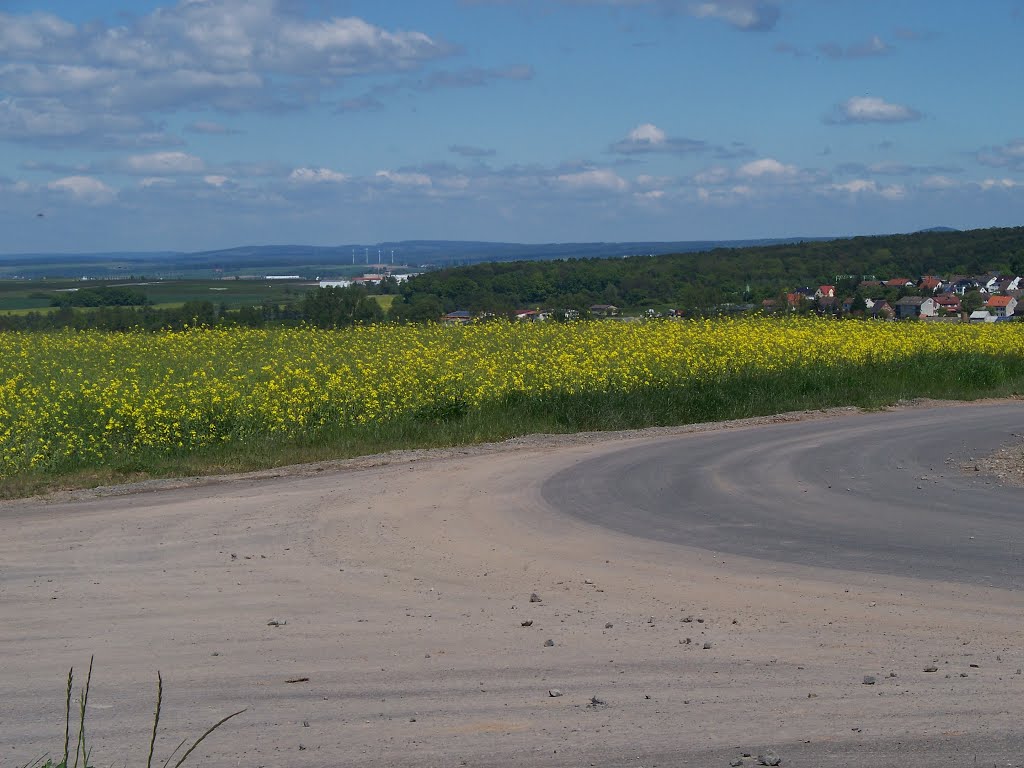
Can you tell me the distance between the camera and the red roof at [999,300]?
47.9 meters

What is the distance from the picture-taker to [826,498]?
13.5m

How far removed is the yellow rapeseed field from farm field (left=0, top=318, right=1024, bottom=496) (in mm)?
47

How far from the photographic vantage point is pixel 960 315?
45.5 metres

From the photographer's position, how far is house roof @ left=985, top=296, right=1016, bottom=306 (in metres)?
47.9

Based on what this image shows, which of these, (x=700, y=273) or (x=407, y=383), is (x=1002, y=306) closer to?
(x=700, y=273)

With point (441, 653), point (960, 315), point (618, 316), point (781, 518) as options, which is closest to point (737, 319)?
point (618, 316)

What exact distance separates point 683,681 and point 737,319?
28.8 metres

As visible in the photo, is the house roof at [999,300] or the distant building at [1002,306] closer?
the distant building at [1002,306]

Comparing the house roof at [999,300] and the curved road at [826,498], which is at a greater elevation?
the house roof at [999,300]

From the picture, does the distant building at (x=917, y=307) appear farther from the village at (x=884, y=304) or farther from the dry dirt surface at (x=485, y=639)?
the dry dirt surface at (x=485, y=639)

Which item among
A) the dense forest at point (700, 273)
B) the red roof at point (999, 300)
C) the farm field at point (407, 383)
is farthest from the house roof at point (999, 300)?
the farm field at point (407, 383)

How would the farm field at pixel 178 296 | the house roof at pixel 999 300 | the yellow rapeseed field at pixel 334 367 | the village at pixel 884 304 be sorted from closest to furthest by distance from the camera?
the yellow rapeseed field at pixel 334 367
the village at pixel 884 304
the farm field at pixel 178 296
the house roof at pixel 999 300

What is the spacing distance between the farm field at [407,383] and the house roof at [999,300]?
1489 cm

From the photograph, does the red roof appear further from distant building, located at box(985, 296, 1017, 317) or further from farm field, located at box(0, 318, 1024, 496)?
farm field, located at box(0, 318, 1024, 496)
